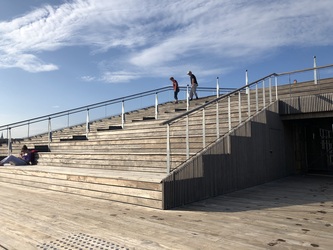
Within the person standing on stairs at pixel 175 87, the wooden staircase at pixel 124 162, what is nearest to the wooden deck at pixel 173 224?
the wooden staircase at pixel 124 162

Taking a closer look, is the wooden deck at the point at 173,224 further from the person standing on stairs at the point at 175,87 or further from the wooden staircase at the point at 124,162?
the person standing on stairs at the point at 175,87

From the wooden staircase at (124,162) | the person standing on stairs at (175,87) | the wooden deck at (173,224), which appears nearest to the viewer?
the wooden deck at (173,224)

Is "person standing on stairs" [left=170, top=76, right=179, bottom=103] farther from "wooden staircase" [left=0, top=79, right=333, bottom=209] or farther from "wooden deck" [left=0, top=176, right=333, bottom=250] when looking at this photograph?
"wooden deck" [left=0, top=176, right=333, bottom=250]

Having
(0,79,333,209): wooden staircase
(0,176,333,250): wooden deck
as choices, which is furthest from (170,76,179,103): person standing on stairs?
(0,176,333,250): wooden deck

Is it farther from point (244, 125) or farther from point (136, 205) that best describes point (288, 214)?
point (244, 125)

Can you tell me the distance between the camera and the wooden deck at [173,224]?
3.82 m

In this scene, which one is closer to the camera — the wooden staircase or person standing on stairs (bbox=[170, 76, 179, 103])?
the wooden staircase

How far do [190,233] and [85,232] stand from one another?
151cm

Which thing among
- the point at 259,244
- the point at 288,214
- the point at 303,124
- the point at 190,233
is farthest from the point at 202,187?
the point at 303,124

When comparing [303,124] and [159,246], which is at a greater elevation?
[303,124]

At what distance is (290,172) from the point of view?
37.8ft

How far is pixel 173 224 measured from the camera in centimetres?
471

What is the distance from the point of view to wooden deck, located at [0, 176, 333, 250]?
3.82m

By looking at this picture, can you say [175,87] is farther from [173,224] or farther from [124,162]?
[173,224]
